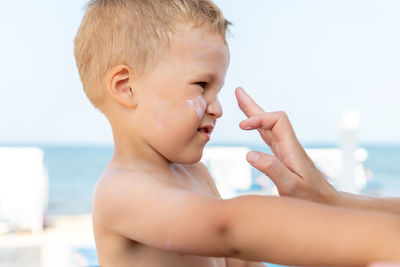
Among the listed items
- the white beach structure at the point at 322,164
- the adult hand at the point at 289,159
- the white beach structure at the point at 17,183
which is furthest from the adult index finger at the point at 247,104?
Result: the white beach structure at the point at 17,183

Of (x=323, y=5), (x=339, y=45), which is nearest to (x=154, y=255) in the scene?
(x=323, y=5)

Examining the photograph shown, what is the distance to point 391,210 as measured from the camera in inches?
28.1

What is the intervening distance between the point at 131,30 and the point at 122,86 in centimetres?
8

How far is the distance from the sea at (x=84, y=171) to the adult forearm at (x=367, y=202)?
654cm

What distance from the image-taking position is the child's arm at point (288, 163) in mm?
589

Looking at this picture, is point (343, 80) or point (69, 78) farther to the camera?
point (69, 78)

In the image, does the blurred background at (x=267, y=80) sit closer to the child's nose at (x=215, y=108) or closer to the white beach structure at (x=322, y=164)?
the white beach structure at (x=322, y=164)

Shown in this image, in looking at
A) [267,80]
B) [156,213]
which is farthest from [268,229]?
[267,80]

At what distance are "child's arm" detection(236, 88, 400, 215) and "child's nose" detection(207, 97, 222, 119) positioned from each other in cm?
3

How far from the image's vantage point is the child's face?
63 cm

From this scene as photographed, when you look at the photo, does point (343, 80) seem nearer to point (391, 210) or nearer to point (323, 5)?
point (323, 5)

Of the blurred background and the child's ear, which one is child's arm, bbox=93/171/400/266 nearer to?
the child's ear

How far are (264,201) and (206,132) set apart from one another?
0.33m

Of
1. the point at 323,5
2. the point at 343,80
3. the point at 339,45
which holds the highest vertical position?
the point at 323,5
